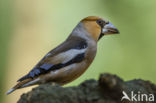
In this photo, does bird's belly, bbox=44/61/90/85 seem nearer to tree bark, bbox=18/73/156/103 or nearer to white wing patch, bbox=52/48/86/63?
white wing patch, bbox=52/48/86/63

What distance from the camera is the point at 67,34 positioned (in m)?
8.42

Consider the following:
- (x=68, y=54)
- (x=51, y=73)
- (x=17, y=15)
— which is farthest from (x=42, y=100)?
(x=17, y=15)

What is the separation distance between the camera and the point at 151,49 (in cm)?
921

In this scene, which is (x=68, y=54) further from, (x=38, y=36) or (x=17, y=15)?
→ (x=17, y=15)

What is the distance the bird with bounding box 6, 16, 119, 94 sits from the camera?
14.0 ft

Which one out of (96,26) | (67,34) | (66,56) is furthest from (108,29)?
(67,34)

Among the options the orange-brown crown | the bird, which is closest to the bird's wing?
the bird

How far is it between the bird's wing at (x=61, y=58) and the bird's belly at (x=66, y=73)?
57mm

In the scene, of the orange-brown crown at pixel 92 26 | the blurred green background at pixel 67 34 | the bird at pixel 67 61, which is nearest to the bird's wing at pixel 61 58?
the bird at pixel 67 61

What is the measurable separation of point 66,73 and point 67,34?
4140 millimetres

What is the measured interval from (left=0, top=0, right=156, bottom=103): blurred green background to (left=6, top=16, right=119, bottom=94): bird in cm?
281

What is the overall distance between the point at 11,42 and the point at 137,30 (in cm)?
305

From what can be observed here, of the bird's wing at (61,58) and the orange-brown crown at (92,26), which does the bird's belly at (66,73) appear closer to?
the bird's wing at (61,58)

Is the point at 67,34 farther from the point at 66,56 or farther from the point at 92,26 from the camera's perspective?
the point at 66,56
